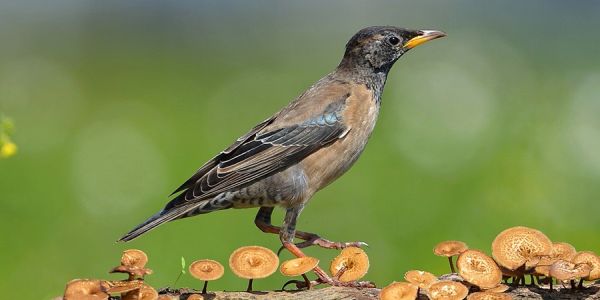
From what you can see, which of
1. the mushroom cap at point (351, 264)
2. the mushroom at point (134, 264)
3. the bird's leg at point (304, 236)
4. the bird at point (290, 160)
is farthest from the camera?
the bird at point (290, 160)

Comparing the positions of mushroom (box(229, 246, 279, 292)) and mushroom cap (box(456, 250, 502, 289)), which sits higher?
mushroom (box(229, 246, 279, 292))

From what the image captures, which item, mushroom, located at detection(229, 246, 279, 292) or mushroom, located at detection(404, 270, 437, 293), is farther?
mushroom, located at detection(404, 270, 437, 293)

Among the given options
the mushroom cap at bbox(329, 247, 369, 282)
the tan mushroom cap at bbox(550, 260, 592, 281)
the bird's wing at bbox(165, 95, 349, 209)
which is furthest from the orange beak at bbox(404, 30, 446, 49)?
the tan mushroom cap at bbox(550, 260, 592, 281)

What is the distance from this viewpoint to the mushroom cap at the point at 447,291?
163 inches

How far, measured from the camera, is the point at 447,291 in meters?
4.16

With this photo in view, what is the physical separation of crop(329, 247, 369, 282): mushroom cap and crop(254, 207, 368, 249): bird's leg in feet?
2.65

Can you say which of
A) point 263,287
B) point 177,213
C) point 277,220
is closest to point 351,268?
point 177,213

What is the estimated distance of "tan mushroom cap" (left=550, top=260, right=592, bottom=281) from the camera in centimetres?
421

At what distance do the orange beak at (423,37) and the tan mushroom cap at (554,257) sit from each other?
8.02ft

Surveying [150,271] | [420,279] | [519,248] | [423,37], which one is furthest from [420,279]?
[423,37]

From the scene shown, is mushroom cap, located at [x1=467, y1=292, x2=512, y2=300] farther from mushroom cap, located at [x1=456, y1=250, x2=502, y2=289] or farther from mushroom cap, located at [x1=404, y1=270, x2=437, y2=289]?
mushroom cap, located at [x1=404, y1=270, x2=437, y2=289]

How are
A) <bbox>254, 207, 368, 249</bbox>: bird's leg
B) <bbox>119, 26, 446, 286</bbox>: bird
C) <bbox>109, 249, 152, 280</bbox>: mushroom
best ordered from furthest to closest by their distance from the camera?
<bbox>119, 26, 446, 286</bbox>: bird, <bbox>254, 207, 368, 249</bbox>: bird's leg, <bbox>109, 249, 152, 280</bbox>: mushroom

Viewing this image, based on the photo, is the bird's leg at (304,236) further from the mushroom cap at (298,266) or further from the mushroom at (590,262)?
the mushroom at (590,262)

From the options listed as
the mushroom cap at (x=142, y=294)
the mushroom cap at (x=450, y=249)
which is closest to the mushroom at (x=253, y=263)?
the mushroom cap at (x=142, y=294)
